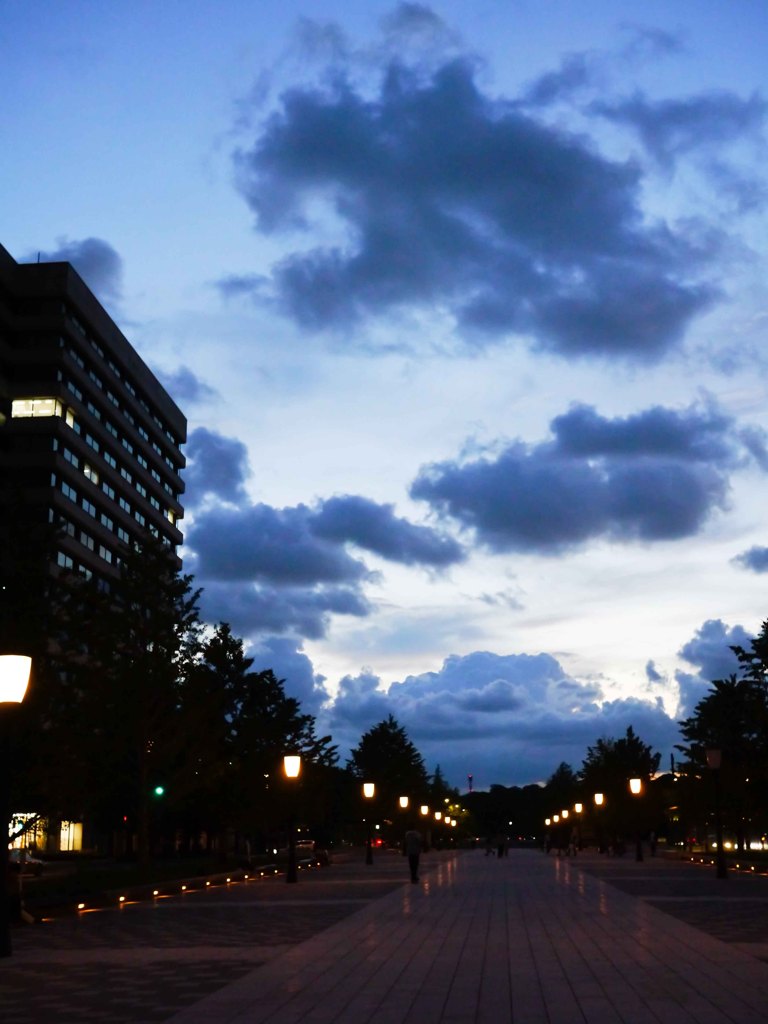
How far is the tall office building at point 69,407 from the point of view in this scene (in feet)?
313

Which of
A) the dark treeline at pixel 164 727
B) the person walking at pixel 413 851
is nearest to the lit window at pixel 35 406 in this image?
the dark treeline at pixel 164 727

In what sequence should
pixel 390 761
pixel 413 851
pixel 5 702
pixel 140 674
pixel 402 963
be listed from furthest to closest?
1. pixel 390 761
2. pixel 140 674
3. pixel 413 851
4. pixel 402 963
5. pixel 5 702

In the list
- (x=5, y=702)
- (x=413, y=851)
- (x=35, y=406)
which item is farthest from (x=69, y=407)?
(x=5, y=702)

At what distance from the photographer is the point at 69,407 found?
98.6 metres

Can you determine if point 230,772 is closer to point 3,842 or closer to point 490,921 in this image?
point 490,921

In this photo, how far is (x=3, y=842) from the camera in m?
17.0

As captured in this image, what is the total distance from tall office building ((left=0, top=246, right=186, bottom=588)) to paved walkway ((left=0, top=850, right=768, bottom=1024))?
62.9 m

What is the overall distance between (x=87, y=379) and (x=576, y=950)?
90.1 metres

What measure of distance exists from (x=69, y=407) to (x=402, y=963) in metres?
85.6

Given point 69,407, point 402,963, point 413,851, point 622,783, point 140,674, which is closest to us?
point 402,963

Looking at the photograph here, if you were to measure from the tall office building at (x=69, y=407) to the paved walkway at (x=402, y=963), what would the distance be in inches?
2475

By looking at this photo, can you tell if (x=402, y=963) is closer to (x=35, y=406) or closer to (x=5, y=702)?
(x=5, y=702)

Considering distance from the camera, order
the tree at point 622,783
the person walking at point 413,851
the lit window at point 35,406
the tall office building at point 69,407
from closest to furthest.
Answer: the person walking at point 413,851
the tree at point 622,783
the tall office building at point 69,407
the lit window at point 35,406

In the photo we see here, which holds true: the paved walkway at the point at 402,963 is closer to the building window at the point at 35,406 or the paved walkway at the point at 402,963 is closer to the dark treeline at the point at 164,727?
the dark treeline at the point at 164,727
